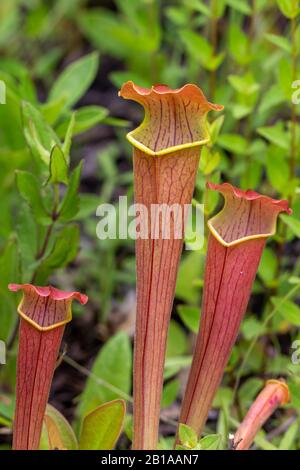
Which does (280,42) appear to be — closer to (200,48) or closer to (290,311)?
(200,48)

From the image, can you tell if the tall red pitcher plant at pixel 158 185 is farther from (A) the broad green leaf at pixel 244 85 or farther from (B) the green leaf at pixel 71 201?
(A) the broad green leaf at pixel 244 85

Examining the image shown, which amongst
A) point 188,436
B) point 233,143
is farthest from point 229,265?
point 233,143

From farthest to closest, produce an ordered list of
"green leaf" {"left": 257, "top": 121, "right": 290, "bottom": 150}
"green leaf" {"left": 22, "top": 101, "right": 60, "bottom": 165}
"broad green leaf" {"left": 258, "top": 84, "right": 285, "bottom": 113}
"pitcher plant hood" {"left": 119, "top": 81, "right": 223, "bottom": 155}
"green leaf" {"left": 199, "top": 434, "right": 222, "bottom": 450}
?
"broad green leaf" {"left": 258, "top": 84, "right": 285, "bottom": 113}
"green leaf" {"left": 257, "top": 121, "right": 290, "bottom": 150}
"green leaf" {"left": 22, "top": 101, "right": 60, "bottom": 165}
"green leaf" {"left": 199, "top": 434, "right": 222, "bottom": 450}
"pitcher plant hood" {"left": 119, "top": 81, "right": 223, "bottom": 155}

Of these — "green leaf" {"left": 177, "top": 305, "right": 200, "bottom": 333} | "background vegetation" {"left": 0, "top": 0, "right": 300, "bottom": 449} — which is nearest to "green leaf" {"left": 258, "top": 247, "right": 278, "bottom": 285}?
"background vegetation" {"left": 0, "top": 0, "right": 300, "bottom": 449}

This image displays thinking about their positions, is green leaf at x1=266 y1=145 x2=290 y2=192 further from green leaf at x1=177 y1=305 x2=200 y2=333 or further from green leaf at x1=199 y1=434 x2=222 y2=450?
green leaf at x1=199 y1=434 x2=222 y2=450

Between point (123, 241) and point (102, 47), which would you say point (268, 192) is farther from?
point (102, 47)
